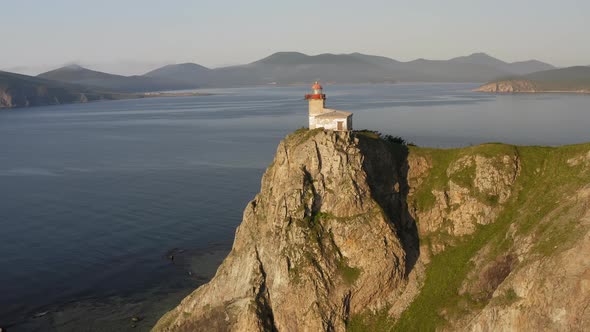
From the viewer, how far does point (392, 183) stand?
5603cm

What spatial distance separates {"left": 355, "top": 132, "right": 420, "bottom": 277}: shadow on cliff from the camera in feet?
176

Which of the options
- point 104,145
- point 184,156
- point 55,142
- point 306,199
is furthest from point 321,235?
point 55,142

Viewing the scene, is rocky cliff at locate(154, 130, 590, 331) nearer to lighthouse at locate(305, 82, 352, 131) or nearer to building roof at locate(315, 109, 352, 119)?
lighthouse at locate(305, 82, 352, 131)

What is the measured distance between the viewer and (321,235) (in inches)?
1999

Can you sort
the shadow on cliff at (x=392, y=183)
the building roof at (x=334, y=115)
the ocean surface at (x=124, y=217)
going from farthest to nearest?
the ocean surface at (x=124, y=217) → the building roof at (x=334, y=115) → the shadow on cliff at (x=392, y=183)

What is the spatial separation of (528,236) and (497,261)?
11.7 ft

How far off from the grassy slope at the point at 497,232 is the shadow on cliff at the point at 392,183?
7.51 ft

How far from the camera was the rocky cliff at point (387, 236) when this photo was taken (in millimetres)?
45938

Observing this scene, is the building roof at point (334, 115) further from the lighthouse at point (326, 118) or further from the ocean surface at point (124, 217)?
the ocean surface at point (124, 217)

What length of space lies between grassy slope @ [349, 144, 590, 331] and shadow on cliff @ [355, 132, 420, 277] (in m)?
2.29

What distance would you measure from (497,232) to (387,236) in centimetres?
1079

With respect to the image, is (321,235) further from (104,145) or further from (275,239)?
(104,145)

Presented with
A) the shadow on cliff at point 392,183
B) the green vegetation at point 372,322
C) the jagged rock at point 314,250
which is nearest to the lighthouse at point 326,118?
the shadow on cliff at point 392,183

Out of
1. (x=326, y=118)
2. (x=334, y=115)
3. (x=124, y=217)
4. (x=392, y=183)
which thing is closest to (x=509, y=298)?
(x=392, y=183)
